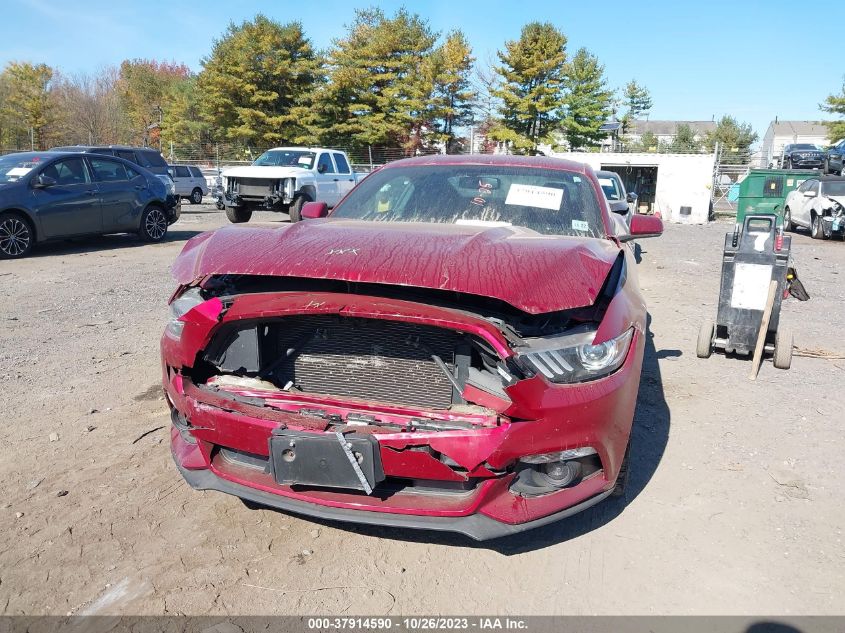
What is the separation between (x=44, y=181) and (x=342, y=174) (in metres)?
8.01

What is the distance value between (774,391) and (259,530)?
12.7 feet

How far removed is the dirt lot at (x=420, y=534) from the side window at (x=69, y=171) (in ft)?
21.9

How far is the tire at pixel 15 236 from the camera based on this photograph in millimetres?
9734

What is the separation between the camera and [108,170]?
11383 mm

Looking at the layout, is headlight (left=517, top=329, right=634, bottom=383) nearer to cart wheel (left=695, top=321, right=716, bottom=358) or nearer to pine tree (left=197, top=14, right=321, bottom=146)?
cart wheel (left=695, top=321, right=716, bottom=358)

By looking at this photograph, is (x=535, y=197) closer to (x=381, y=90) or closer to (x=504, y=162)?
(x=504, y=162)

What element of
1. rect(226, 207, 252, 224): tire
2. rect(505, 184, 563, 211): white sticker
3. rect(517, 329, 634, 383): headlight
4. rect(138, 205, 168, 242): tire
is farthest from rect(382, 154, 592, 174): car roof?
rect(226, 207, 252, 224): tire

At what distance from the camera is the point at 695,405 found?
177 inches

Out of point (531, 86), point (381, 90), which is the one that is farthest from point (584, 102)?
point (381, 90)

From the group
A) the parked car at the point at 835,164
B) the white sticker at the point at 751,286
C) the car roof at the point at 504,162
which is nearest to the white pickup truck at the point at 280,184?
the car roof at the point at 504,162

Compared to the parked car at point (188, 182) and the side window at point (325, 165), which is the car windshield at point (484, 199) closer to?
the side window at point (325, 165)

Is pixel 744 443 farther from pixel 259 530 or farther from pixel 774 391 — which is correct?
pixel 259 530

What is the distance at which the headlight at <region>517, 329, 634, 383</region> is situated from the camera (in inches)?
92.3

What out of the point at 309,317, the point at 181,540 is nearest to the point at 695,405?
the point at 309,317
